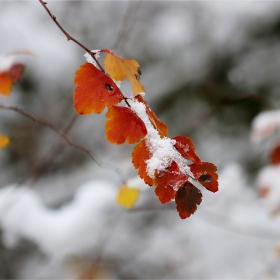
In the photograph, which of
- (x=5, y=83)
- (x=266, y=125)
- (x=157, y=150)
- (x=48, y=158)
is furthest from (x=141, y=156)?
(x=48, y=158)

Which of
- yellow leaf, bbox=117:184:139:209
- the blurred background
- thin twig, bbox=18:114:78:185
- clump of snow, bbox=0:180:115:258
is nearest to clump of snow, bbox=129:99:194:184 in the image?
yellow leaf, bbox=117:184:139:209

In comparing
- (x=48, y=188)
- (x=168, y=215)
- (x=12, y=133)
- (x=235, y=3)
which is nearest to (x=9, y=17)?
(x=12, y=133)

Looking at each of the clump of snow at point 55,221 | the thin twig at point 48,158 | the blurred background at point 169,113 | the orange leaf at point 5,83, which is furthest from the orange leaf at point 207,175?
the thin twig at point 48,158

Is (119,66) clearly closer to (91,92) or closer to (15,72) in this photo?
(91,92)

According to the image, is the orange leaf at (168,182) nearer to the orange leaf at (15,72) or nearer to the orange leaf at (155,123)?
the orange leaf at (155,123)

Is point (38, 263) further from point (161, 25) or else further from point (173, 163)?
point (161, 25)

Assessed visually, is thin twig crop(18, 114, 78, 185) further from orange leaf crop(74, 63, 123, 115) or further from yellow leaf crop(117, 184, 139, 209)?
orange leaf crop(74, 63, 123, 115)
